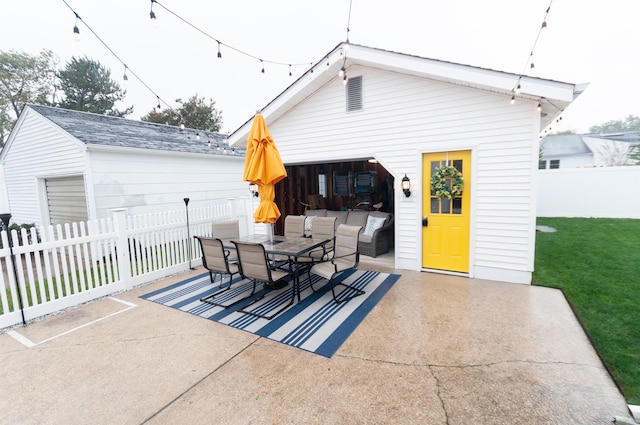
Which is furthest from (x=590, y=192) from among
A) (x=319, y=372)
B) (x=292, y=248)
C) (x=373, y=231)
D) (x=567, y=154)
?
(x=319, y=372)

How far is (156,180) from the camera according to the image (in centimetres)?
870

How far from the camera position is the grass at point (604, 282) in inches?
110

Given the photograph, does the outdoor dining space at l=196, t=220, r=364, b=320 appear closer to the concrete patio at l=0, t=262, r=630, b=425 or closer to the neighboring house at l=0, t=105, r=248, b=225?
the concrete patio at l=0, t=262, r=630, b=425

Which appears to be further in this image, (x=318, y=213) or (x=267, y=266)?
(x=318, y=213)

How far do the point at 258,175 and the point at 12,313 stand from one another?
3.65 m

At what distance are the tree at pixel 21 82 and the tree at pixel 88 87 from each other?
2.89 feet

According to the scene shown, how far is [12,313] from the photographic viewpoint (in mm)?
3713

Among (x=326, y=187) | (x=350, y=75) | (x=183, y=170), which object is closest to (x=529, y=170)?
(x=350, y=75)

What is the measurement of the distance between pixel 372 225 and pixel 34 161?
34.4ft

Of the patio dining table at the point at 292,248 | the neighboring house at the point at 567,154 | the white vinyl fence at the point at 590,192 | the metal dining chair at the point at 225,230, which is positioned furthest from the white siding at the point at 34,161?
the neighboring house at the point at 567,154

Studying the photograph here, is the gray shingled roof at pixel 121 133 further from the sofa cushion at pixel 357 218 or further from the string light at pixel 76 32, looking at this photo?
the string light at pixel 76 32

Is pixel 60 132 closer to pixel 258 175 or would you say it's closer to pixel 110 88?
pixel 258 175

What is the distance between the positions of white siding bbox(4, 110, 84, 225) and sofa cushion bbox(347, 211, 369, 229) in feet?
22.7

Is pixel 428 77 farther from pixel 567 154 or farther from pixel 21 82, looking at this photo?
pixel 21 82
